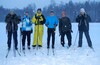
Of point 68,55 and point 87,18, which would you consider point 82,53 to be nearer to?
point 68,55

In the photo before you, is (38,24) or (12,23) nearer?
(12,23)

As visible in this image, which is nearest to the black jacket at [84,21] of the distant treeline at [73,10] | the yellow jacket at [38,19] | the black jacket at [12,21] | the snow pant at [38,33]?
the yellow jacket at [38,19]

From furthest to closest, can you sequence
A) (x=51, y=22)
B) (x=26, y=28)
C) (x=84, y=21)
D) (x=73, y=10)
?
1. (x=73, y=10)
2. (x=84, y=21)
3. (x=51, y=22)
4. (x=26, y=28)

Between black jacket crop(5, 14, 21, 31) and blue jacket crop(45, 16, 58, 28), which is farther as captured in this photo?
blue jacket crop(45, 16, 58, 28)

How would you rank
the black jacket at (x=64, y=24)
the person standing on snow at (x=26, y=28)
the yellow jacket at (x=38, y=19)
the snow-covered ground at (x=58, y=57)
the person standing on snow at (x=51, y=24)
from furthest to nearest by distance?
the black jacket at (x=64, y=24) < the yellow jacket at (x=38, y=19) < the person standing on snow at (x=51, y=24) < the person standing on snow at (x=26, y=28) < the snow-covered ground at (x=58, y=57)

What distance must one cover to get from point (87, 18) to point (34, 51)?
304 cm

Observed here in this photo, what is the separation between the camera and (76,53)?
14.2m

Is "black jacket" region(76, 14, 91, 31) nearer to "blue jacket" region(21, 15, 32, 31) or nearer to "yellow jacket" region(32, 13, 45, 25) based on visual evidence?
"yellow jacket" region(32, 13, 45, 25)

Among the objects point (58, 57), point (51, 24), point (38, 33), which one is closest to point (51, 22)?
point (51, 24)

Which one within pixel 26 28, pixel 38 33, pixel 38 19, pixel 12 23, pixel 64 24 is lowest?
pixel 38 33

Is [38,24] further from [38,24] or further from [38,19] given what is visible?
[38,19]

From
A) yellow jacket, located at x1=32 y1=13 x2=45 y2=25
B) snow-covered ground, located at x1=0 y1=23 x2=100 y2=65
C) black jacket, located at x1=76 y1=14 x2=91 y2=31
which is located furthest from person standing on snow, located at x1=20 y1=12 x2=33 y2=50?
black jacket, located at x1=76 y1=14 x2=91 y2=31

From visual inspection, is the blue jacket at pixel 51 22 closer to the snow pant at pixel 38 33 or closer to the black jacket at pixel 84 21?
the snow pant at pixel 38 33

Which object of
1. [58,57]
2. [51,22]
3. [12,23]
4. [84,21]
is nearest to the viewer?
[58,57]
